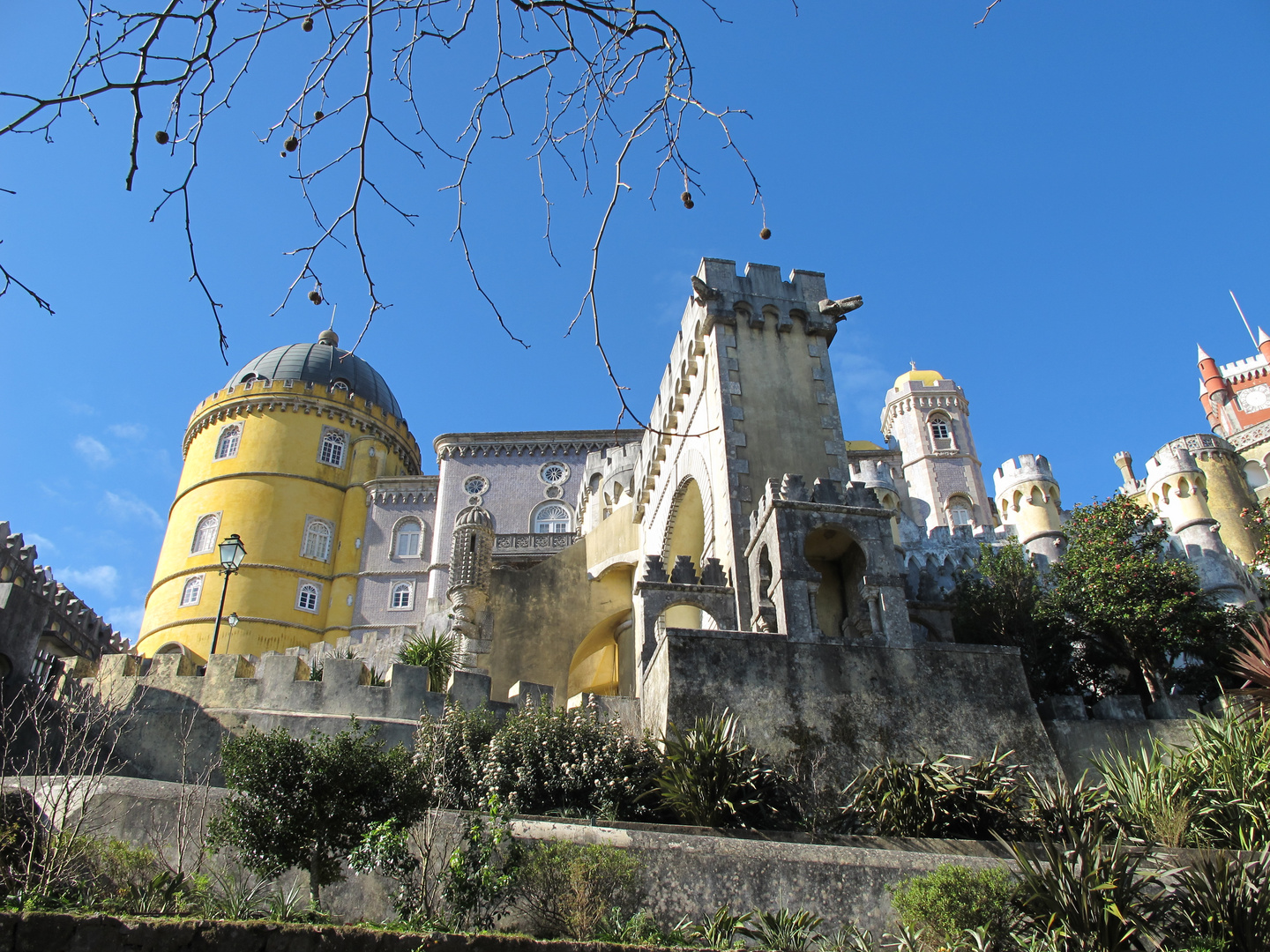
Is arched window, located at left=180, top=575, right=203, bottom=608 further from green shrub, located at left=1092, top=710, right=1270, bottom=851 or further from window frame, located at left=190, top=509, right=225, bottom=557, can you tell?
green shrub, located at left=1092, top=710, right=1270, bottom=851

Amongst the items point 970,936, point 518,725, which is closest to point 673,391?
point 518,725

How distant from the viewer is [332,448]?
38.3 meters

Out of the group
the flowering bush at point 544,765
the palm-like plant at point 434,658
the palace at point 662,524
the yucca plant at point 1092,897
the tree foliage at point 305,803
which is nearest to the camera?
the yucca plant at point 1092,897

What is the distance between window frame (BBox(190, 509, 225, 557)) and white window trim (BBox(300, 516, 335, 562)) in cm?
310

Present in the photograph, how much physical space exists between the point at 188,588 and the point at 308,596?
4259 mm

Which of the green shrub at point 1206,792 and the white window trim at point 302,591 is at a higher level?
the white window trim at point 302,591

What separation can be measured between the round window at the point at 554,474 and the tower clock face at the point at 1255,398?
53.7 metres

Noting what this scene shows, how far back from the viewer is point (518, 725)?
10898 millimetres

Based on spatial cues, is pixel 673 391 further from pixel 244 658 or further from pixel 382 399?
pixel 382 399

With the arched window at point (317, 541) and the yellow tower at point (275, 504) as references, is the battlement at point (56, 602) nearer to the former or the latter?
the yellow tower at point (275, 504)

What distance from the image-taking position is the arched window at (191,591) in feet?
109

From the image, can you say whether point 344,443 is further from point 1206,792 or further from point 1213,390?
point 1213,390

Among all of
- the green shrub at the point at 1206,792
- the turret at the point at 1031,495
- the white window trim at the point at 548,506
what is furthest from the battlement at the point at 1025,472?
the green shrub at the point at 1206,792

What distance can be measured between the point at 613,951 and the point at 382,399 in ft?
124
